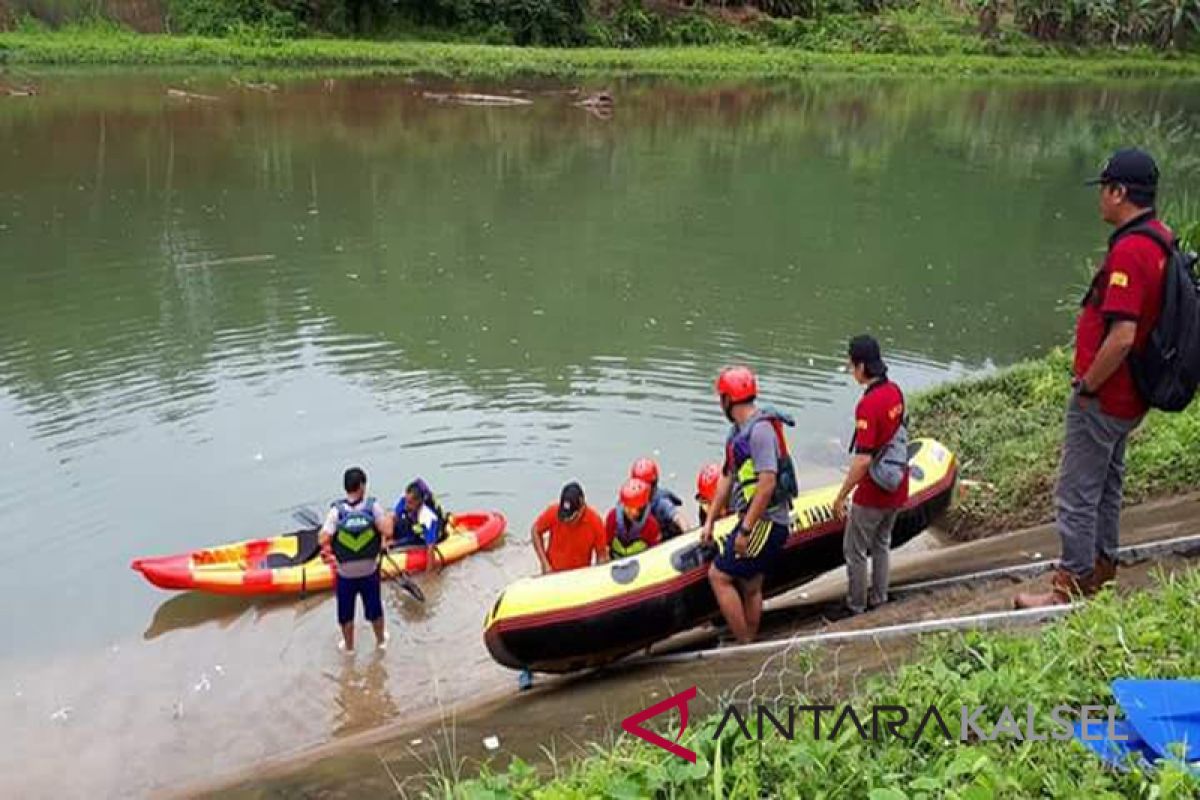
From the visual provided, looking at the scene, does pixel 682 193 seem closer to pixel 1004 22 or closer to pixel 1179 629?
pixel 1179 629

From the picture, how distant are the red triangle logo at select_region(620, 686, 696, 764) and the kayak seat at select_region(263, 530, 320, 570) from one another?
429 cm

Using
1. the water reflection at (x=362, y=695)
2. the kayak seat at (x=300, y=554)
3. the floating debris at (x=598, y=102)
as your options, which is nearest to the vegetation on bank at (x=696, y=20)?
the floating debris at (x=598, y=102)

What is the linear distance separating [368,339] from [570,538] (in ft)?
24.0

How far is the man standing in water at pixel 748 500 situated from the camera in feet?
17.8

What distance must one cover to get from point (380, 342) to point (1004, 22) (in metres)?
55.8

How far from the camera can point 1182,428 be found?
25.0 ft

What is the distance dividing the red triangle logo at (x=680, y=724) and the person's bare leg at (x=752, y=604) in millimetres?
938

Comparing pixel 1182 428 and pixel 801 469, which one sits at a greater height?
pixel 1182 428

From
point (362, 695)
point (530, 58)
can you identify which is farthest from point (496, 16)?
point (362, 695)

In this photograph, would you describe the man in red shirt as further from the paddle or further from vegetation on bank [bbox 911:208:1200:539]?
the paddle

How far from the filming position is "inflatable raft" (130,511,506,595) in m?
7.91

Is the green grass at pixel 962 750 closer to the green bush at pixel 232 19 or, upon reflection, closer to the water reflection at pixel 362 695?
the water reflection at pixel 362 695

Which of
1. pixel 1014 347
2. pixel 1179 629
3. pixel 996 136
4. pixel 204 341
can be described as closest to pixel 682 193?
pixel 1014 347

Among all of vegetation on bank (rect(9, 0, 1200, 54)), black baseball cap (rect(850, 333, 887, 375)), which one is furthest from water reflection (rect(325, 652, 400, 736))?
vegetation on bank (rect(9, 0, 1200, 54))
